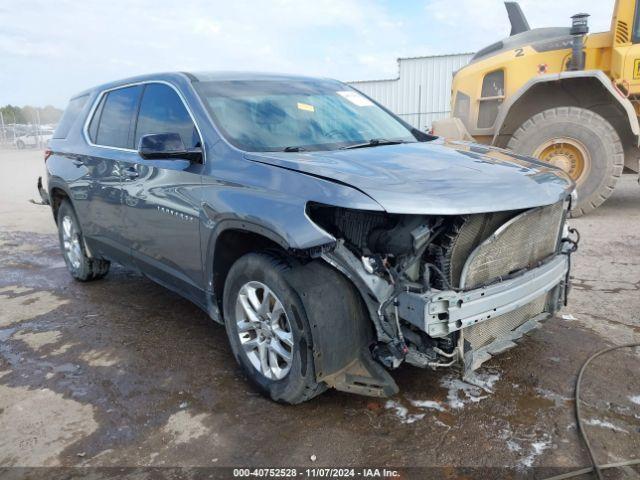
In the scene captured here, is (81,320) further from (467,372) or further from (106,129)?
(467,372)

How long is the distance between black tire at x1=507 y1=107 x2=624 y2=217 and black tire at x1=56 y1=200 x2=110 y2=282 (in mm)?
5699

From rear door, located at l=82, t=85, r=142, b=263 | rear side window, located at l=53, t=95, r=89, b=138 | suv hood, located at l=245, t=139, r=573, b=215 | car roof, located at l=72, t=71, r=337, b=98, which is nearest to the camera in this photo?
suv hood, located at l=245, t=139, r=573, b=215

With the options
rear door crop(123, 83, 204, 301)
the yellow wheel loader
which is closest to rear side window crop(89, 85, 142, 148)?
rear door crop(123, 83, 204, 301)

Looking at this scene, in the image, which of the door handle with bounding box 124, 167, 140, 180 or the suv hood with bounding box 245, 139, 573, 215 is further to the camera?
the door handle with bounding box 124, 167, 140, 180

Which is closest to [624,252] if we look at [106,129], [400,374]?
[400,374]

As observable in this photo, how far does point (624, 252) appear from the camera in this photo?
214 inches

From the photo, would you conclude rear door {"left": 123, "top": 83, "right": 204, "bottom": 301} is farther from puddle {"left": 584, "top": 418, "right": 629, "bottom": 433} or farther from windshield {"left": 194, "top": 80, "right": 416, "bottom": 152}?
puddle {"left": 584, "top": 418, "right": 629, "bottom": 433}

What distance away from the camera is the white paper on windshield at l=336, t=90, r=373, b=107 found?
399 cm

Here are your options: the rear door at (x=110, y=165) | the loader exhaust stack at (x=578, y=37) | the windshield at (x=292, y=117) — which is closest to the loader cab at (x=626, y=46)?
the loader exhaust stack at (x=578, y=37)

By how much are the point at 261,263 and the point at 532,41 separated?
713 centimetres

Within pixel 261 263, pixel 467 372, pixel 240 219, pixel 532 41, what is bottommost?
pixel 467 372

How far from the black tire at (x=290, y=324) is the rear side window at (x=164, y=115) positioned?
3.06 ft

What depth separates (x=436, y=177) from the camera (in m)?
2.50

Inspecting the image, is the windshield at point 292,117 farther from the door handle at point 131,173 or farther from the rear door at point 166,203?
the door handle at point 131,173
